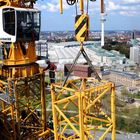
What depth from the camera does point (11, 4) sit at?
1199 cm

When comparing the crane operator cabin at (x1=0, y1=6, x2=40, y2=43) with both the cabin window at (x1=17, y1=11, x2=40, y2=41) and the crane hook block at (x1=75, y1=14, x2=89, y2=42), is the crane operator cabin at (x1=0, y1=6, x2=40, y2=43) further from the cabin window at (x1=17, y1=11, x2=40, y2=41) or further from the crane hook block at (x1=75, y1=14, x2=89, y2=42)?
the crane hook block at (x1=75, y1=14, x2=89, y2=42)

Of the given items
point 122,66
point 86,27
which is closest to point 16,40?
point 86,27

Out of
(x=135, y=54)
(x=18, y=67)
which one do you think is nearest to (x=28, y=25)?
(x=18, y=67)

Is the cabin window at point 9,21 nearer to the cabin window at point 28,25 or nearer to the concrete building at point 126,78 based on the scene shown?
the cabin window at point 28,25

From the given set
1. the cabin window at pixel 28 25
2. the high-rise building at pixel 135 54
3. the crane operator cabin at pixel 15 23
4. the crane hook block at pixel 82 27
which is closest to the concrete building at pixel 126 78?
the high-rise building at pixel 135 54

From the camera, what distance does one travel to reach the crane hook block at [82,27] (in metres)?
8.54

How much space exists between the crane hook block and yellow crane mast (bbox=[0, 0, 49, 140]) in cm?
380

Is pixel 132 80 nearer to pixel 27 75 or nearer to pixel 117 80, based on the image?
pixel 117 80

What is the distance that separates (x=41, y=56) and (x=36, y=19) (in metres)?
1.89

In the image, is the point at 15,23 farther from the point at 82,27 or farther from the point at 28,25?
the point at 82,27

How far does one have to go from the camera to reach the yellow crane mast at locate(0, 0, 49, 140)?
11.8m

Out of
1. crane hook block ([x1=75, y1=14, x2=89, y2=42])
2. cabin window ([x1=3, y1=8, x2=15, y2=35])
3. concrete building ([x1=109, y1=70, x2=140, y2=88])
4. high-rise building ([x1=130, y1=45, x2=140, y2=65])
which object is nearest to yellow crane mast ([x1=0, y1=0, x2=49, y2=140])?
cabin window ([x1=3, y1=8, x2=15, y2=35])

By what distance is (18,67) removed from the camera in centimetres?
1228

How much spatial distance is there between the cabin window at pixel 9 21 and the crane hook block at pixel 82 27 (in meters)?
3.92
